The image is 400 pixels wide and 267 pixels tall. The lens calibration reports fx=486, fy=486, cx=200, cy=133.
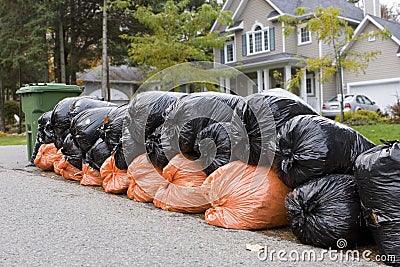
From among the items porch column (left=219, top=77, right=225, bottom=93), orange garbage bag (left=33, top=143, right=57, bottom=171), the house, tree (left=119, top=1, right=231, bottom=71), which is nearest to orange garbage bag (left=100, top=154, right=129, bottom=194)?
porch column (left=219, top=77, right=225, bottom=93)

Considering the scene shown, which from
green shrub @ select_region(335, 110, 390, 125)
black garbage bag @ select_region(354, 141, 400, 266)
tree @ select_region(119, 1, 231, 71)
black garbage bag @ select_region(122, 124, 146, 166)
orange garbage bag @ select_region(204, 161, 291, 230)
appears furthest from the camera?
tree @ select_region(119, 1, 231, 71)

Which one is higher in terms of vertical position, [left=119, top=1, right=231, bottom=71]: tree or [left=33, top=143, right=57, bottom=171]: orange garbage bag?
[left=119, top=1, right=231, bottom=71]: tree

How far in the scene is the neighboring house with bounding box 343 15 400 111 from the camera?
2100cm

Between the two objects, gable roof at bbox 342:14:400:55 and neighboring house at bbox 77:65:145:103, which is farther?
neighboring house at bbox 77:65:145:103

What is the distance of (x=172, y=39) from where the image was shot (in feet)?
58.9

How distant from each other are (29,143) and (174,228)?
5813mm

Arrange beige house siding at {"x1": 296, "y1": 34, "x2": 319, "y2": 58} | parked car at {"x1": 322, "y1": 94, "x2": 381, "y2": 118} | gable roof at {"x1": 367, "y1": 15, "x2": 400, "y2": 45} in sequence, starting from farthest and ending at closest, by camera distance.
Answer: beige house siding at {"x1": 296, "y1": 34, "x2": 319, "y2": 58} → gable roof at {"x1": 367, "y1": 15, "x2": 400, "y2": 45} → parked car at {"x1": 322, "y1": 94, "x2": 381, "y2": 118}

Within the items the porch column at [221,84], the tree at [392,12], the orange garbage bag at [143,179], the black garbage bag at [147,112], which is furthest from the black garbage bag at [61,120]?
the tree at [392,12]

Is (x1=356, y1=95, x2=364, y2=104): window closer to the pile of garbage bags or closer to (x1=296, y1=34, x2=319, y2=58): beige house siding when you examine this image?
(x1=296, y1=34, x2=319, y2=58): beige house siding

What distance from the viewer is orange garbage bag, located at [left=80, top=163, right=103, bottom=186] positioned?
6410 millimetres

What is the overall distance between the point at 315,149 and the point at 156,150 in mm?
2018

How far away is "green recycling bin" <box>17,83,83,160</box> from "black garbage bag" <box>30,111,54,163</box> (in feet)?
1.32

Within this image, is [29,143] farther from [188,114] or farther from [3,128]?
[3,128]
